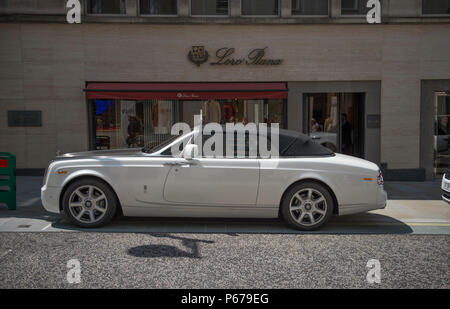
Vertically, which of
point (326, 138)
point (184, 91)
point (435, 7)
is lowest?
point (326, 138)

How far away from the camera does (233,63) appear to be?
41.3ft

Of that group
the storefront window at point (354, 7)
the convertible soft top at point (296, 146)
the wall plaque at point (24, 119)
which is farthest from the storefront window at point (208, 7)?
the convertible soft top at point (296, 146)

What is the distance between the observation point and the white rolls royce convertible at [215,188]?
6301 millimetres

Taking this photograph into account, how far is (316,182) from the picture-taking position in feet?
20.9

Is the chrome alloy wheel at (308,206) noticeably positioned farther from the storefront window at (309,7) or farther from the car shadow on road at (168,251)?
the storefront window at (309,7)

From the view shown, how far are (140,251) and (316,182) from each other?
273 cm

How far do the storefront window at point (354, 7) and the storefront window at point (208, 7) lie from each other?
3540 mm

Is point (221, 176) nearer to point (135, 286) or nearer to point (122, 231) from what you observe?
point (122, 231)

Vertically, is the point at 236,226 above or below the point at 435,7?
below

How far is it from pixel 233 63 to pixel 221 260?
860 cm

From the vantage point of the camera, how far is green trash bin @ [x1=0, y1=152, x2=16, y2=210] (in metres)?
7.69

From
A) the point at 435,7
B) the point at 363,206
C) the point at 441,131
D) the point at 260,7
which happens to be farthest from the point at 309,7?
the point at 363,206

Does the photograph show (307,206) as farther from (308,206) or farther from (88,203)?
Answer: (88,203)
